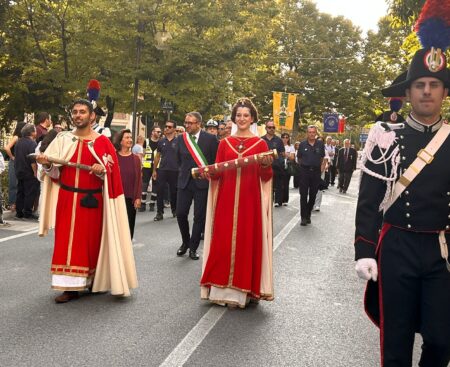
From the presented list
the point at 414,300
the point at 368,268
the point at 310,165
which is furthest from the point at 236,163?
the point at 310,165

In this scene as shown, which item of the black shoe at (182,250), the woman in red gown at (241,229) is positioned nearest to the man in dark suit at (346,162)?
the black shoe at (182,250)

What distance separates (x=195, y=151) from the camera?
26.2 ft

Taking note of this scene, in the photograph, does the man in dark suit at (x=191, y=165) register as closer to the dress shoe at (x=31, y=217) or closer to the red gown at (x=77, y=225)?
the red gown at (x=77, y=225)

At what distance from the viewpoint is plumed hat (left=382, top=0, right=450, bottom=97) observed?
9.86ft

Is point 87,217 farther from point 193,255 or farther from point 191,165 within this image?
point 191,165

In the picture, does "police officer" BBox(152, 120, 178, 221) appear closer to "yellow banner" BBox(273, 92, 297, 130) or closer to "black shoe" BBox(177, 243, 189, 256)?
"black shoe" BBox(177, 243, 189, 256)

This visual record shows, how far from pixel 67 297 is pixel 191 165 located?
3229 millimetres

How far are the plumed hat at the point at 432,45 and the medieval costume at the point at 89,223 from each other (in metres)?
3.34

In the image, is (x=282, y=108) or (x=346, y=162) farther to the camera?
(x=282, y=108)

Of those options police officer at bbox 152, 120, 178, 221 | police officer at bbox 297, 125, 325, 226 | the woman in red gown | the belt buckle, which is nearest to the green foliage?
police officer at bbox 297, 125, 325, 226

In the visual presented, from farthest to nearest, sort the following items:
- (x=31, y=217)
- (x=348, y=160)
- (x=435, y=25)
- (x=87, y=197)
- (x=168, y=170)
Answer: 1. (x=348, y=160)
2. (x=168, y=170)
3. (x=31, y=217)
4. (x=87, y=197)
5. (x=435, y=25)

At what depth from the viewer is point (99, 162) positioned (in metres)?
5.57

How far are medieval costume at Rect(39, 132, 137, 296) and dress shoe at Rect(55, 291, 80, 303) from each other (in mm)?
84

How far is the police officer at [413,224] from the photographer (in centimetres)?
291
